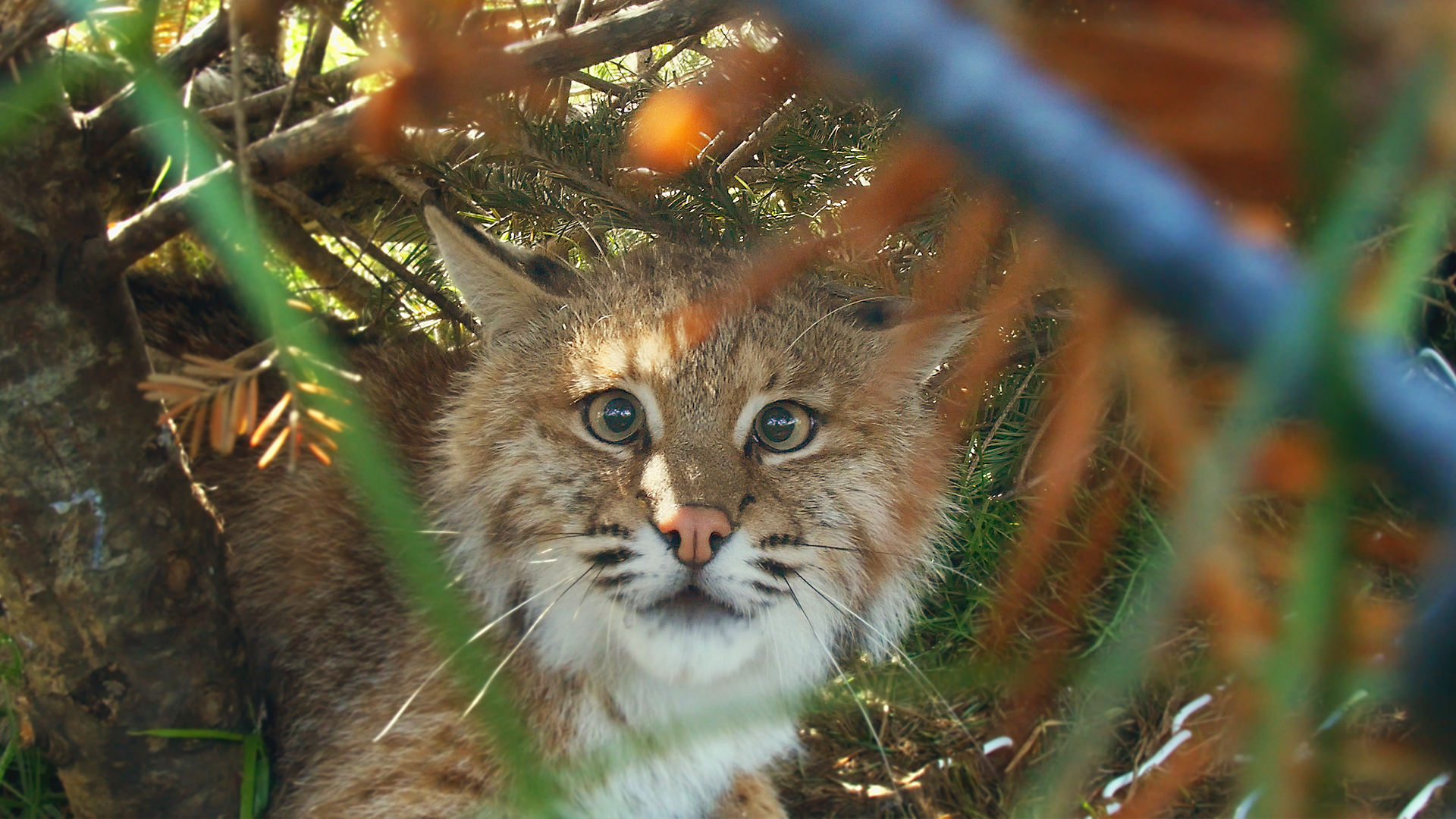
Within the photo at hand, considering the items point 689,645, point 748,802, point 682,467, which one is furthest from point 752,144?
point 748,802

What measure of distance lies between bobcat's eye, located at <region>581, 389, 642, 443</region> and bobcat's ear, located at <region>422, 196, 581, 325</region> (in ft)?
1.14

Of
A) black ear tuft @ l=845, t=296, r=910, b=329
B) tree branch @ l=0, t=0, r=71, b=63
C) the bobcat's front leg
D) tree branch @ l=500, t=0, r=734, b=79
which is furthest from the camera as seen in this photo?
the bobcat's front leg

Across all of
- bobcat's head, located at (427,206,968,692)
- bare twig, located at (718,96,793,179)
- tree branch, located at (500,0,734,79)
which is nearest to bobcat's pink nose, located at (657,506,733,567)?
bobcat's head, located at (427,206,968,692)

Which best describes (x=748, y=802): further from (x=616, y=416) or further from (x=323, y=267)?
(x=323, y=267)

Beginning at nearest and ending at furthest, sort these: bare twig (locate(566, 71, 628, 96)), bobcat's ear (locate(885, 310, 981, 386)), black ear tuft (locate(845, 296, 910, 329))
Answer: bobcat's ear (locate(885, 310, 981, 386)) < bare twig (locate(566, 71, 628, 96)) < black ear tuft (locate(845, 296, 910, 329))

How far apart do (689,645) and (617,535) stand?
316 mm

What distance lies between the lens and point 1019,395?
2250 millimetres

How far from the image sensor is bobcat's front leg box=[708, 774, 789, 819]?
3033mm

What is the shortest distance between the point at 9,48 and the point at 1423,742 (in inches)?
73.8

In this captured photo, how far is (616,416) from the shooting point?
237 centimetres

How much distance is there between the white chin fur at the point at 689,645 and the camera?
2.26 metres

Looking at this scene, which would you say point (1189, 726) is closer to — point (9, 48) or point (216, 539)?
point (216, 539)

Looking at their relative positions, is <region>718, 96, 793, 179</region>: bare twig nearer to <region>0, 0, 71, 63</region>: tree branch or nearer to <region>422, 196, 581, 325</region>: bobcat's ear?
<region>422, 196, 581, 325</region>: bobcat's ear

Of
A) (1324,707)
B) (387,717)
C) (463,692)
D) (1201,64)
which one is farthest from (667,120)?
(387,717)
